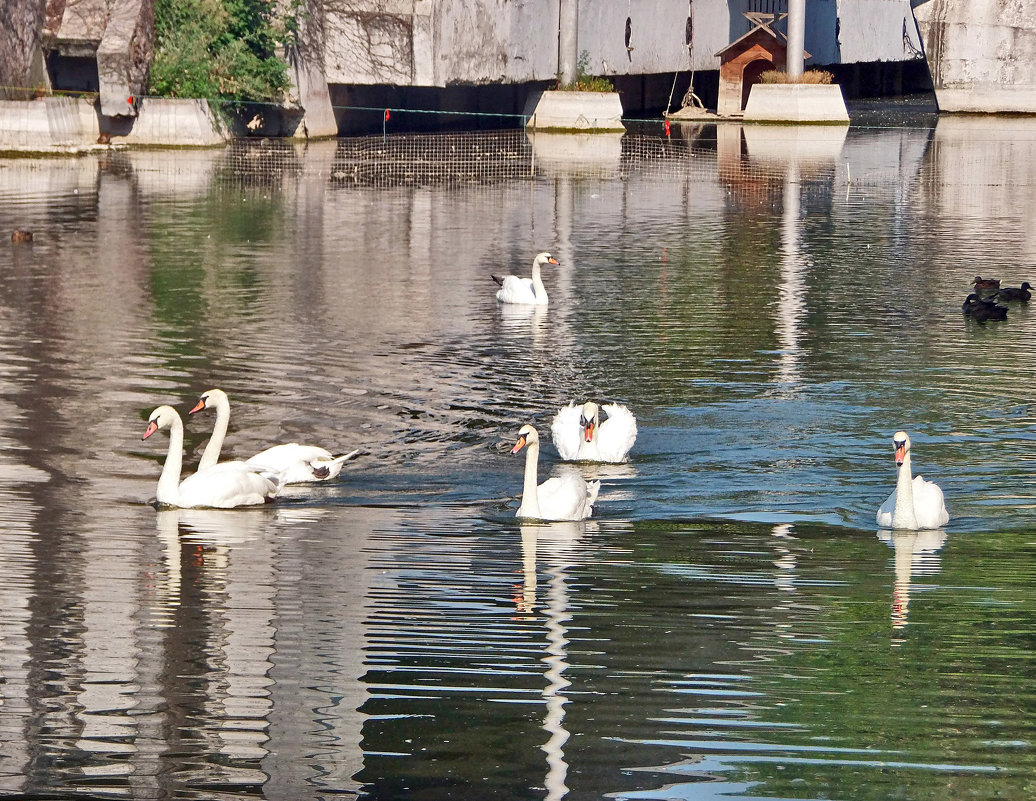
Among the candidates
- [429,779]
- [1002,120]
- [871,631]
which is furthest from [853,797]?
[1002,120]

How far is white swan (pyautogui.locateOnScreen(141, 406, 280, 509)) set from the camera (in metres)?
14.3

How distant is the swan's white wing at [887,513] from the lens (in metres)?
13.7

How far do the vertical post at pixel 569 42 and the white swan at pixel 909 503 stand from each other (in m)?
49.9

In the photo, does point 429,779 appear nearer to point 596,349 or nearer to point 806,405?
point 806,405

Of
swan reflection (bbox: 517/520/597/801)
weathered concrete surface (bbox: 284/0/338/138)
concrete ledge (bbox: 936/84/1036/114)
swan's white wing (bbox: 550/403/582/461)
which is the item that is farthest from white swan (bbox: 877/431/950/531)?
concrete ledge (bbox: 936/84/1036/114)

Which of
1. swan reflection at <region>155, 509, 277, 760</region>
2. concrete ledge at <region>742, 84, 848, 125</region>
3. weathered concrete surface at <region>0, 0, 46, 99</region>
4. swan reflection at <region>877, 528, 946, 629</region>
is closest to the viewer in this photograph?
swan reflection at <region>155, 509, 277, 760</region>

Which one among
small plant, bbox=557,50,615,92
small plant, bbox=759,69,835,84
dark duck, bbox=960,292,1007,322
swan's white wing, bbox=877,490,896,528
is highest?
small plant, bbox=759,69,835,84

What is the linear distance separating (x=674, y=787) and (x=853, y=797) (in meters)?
0.79

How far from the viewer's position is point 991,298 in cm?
2452

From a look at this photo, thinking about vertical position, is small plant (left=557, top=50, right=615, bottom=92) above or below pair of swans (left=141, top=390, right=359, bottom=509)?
above

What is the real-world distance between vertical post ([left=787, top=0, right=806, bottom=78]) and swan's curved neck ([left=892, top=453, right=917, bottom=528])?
5477 centimetres

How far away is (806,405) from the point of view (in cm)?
1816

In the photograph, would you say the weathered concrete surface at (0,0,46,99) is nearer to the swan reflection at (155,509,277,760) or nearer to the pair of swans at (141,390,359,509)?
the pair of swans at (141,390,359,509)

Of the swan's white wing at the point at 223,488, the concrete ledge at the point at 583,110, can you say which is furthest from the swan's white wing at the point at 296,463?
the concrete ledge at the point at 583,110
